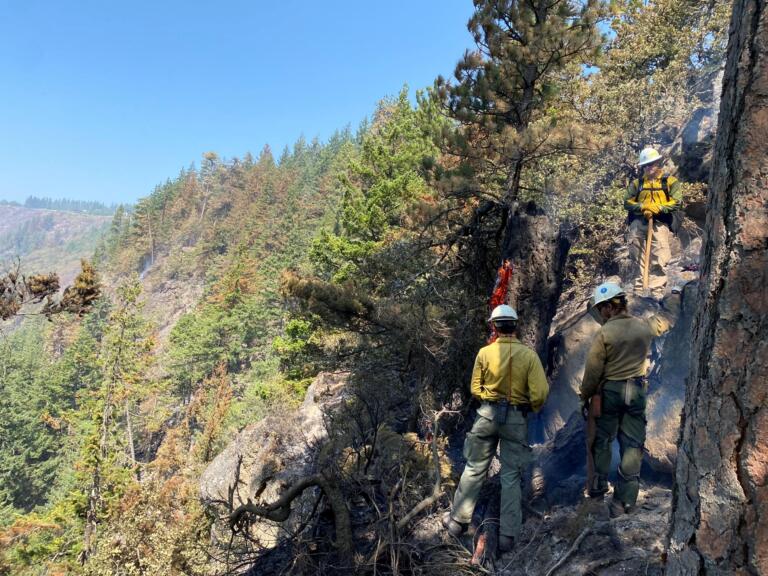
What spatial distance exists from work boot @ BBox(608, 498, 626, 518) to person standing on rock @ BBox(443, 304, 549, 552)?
84 cm

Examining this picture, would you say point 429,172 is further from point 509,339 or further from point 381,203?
point 381,203

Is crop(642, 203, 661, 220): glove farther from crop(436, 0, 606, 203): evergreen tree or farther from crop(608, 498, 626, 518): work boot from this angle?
crop(608, 498, 626, 518): work boot

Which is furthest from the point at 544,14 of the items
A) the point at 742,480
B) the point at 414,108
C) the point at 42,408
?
the point at 42,408

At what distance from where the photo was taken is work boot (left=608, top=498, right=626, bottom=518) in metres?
4.07

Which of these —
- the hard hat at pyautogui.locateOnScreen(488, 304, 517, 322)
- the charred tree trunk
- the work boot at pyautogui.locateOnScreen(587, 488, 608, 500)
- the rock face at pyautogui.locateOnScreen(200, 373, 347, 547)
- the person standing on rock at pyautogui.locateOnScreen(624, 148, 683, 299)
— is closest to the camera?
the hard hat at pyautogui.locateOnScreen(488, 304, 517, 322)

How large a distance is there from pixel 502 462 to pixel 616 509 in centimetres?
110

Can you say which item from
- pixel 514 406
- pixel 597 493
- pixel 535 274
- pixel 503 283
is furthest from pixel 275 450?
pixel 514 406

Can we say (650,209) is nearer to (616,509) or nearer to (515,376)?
(515,376)

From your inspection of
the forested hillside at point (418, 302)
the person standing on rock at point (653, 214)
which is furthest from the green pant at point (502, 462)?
the person standing on rock at point (653, 214)

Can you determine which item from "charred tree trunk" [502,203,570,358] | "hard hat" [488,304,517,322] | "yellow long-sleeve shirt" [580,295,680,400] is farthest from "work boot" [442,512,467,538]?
"charred tree trunk" [502,203,570,358]

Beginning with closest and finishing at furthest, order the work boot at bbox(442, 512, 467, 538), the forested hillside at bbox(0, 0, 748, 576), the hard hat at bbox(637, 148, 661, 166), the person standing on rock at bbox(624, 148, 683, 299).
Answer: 1. the work boot at bbox(442, 512, 467, 538)
2. the forested hillside at bbox(0, 0, 748, 576)
3. the hard hat at bbox(637, 148, 661, 166)
4. the person standing on rock at bbox(624, 148, 683, 299)

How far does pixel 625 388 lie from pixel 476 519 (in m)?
1.99

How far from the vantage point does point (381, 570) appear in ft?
13.9

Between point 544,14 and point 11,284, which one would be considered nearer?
point 544,14
